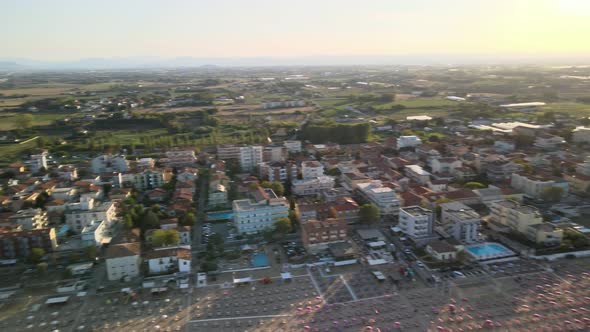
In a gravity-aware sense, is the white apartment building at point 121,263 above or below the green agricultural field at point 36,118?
below

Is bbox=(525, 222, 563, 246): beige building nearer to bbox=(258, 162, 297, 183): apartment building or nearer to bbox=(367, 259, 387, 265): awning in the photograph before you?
bbox=(367, 259, 387, 265): awning

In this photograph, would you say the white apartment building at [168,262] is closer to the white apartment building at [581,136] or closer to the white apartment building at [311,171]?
the white apartment building at [311,171]

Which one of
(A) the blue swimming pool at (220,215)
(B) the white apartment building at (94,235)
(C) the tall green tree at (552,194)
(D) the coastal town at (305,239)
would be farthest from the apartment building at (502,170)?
(B) the white apartment building at (94,235)

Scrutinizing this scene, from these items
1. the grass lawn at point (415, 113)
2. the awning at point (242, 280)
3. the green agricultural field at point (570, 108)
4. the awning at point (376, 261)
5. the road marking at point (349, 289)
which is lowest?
the road marking at point (349, 289)

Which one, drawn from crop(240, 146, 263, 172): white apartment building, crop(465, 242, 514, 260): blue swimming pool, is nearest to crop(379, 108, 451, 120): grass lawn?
crop(240, 146, 263, 172): white apartment building

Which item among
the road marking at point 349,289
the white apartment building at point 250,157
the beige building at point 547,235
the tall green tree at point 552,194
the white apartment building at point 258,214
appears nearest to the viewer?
the road marking at point 349,289

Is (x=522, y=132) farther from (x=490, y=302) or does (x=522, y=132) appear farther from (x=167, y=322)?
(x=167, y=322)
